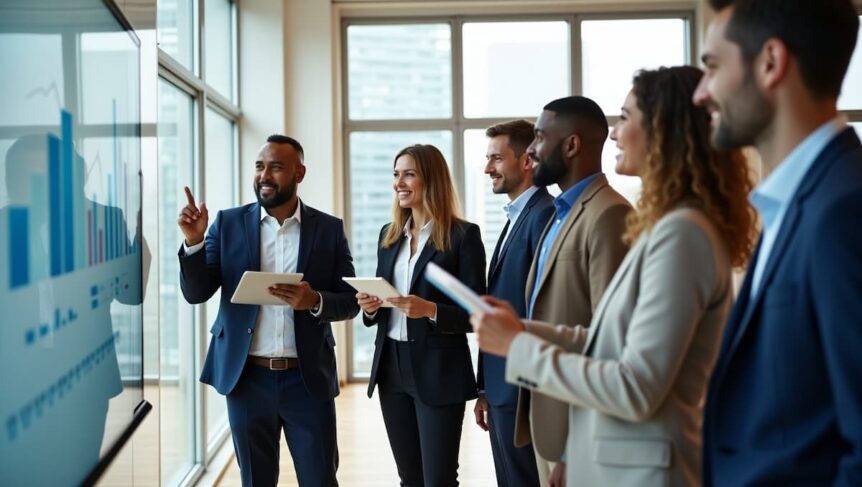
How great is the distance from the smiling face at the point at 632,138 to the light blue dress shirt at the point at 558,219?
0.55 meters

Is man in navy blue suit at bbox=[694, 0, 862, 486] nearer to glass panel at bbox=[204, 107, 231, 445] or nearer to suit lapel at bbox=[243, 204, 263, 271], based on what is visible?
suit lapel at bbox=[243, 204, 263, 271]

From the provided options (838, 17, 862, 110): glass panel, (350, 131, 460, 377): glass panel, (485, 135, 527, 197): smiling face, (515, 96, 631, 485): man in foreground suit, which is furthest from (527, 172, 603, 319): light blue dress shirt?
(838, 17, 862, 110): glass panel

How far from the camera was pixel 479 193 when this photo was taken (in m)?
6.82

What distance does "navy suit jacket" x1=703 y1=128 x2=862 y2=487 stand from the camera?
99cm

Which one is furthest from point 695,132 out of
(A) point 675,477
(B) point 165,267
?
(B) point 165,267

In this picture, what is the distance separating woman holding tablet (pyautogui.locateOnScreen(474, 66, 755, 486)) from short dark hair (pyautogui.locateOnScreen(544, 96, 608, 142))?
2.19 ft

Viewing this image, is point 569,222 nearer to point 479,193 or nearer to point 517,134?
point 517,134

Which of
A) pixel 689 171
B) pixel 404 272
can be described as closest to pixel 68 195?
pixel 689 171

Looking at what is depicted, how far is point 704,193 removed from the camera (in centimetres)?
140

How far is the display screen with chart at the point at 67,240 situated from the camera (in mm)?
1181

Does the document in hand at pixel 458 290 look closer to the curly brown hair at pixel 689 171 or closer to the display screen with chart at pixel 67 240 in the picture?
the curly brown hair at pixel 689 171

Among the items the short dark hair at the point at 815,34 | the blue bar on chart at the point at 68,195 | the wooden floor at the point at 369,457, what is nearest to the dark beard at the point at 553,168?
the short dark hair at the point at 815,34

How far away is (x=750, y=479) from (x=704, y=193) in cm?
54

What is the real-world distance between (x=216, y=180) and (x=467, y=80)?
9.08 feet
